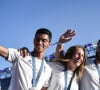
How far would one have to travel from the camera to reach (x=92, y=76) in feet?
14.9

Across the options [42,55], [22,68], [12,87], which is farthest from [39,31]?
[12,87]

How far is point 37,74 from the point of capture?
166 inches

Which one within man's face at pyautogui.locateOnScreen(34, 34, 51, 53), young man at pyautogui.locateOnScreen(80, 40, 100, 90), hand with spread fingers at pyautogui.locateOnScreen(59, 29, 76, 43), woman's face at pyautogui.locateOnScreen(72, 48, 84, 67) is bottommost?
young man at pyautogui.locateOnScreen(80, 40, 100, 90)

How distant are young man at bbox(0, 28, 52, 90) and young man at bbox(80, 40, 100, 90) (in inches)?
23.1

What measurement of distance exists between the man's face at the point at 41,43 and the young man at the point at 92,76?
0.77 meters

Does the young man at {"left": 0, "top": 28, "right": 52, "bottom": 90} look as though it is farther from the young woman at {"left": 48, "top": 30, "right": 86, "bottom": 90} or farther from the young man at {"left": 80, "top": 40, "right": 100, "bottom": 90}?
the young man at {"left": 80, "top": 40, "right": 100, "bottom": 90}

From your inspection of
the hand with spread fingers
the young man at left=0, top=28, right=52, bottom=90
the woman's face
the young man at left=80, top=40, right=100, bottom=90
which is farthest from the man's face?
the young man at left=80, top=40, right=100, bottom=90

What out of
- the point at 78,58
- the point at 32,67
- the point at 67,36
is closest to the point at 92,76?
the point at 78,58

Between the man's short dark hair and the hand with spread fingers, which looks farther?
the hand with spread fingers

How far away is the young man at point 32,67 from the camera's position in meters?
4.09

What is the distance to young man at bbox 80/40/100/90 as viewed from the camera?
4504 millimetres

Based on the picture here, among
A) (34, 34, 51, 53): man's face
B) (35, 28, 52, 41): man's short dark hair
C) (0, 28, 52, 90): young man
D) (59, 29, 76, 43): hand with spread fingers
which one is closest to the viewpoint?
(0, 28, 52, 90): young man

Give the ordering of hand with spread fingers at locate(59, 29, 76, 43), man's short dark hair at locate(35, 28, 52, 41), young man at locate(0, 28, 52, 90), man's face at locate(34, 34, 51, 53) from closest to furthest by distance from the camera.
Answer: young man at locate(0, 28, 52, 90) < man's face at locate(34, 34, 51, 53) < man's short dark hair at locate(35, 28, 52, 41) < hand with spread fingers at locate(59, 29, 76, 43)

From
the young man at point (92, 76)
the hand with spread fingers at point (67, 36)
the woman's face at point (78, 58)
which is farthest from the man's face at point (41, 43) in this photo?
the young man at point (92, 76)
